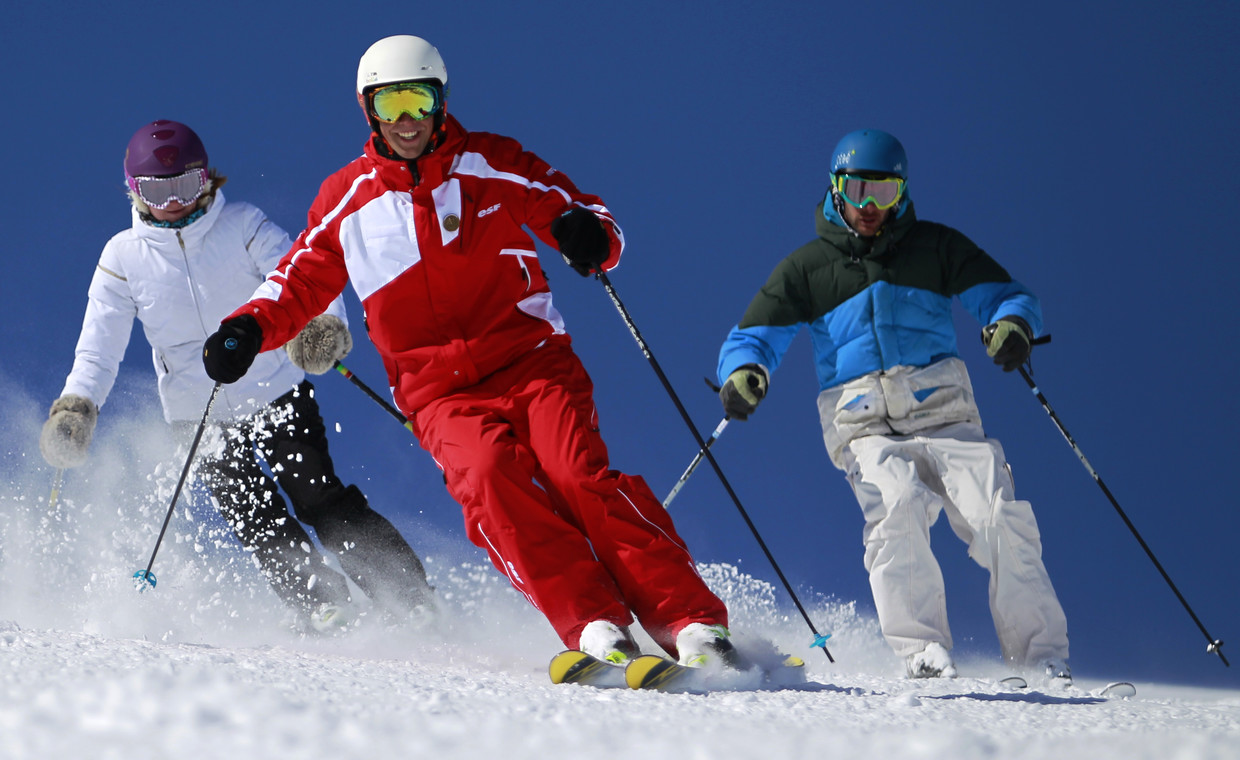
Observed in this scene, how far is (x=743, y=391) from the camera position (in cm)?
348

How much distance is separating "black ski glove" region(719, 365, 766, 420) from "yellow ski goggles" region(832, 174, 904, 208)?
2.24 ft

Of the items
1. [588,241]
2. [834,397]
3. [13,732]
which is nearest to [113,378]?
[588,241]

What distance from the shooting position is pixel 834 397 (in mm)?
3674

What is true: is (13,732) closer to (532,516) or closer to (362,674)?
(362,674)

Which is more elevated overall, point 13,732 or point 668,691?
point 13,732

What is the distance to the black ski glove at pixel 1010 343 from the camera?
3.43 metres

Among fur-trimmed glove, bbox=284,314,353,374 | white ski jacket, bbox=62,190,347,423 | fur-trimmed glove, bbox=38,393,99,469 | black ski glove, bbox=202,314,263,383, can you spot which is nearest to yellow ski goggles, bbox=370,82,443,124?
black ski glove, bbox=202,314,263,383

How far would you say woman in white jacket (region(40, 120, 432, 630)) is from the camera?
3900mm

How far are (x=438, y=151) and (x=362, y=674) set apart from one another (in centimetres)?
145

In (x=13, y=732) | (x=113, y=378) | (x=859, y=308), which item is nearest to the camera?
(x=13, y=732)

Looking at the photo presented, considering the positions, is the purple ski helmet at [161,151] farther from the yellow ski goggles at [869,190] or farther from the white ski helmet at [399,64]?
the yellow ski goggles at [869,190]

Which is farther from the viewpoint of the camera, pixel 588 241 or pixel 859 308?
pixel 859 308

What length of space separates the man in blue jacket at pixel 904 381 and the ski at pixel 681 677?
3.57ft

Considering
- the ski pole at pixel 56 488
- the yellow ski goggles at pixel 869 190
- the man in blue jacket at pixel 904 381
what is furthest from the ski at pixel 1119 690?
the ski pole at pixel 56 488
